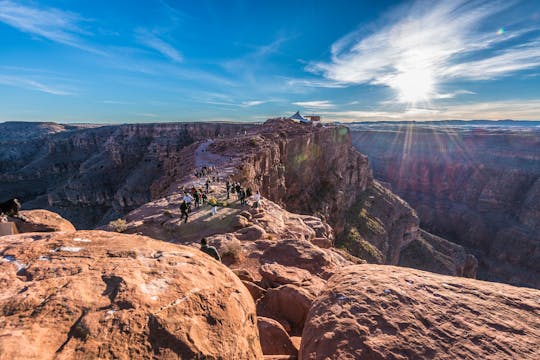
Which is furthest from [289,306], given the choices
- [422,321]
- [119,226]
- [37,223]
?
[119,226]

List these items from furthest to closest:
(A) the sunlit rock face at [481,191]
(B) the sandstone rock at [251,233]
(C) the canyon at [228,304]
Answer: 1. (A) the sunlit rock face at [481,191]
2. (B) the sandstone rock at [251,233]
3. (C) the canyon at [228,304]

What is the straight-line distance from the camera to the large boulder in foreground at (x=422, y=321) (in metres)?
3.92

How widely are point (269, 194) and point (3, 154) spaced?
462 feet

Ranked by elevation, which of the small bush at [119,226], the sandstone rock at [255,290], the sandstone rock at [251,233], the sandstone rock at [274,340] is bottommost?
the sandstone rock at [251,233]

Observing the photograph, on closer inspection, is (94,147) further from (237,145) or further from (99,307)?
(99,307)

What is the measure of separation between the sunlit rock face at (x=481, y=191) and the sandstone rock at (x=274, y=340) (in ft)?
249

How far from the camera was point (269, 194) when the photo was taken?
30.8 metres

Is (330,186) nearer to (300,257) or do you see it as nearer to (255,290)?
(300,257)

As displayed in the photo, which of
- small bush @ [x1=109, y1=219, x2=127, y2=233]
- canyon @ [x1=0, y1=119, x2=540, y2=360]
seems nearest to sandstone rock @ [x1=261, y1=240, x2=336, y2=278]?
canyon @ [x1=0, y1=119, x2=540, y2=360]

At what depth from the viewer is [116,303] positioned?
3.13 m

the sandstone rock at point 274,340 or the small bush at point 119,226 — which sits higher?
the sandstone rock at point 274,340

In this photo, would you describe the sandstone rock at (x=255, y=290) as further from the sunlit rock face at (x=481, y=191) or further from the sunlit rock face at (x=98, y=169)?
the sunlit rock face at (x=481, y=191)

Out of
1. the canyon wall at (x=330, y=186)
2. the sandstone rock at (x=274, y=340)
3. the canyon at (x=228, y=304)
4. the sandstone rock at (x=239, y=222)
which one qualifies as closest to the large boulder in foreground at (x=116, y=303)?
the canyon at (x=228, y=304)

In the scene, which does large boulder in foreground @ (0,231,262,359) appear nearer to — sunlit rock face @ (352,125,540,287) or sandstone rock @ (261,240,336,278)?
sandstone rock @ (261,240,336,278)
